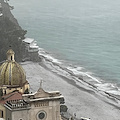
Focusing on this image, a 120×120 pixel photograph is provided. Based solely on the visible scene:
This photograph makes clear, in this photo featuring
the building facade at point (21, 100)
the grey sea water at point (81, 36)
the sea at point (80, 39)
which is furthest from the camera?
the grey sea water at point (81, 36)

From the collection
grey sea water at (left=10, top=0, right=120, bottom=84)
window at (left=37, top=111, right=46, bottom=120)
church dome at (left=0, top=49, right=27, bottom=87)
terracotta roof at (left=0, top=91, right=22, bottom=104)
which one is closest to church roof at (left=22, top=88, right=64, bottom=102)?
window at (left=37, top=111, right=46, bottom=120)

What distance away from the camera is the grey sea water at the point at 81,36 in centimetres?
10744

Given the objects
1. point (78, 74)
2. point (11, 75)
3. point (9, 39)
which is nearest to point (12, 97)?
point (11, 75)

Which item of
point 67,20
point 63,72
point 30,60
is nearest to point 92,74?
point 63,72

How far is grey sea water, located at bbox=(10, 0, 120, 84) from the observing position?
10744 cm

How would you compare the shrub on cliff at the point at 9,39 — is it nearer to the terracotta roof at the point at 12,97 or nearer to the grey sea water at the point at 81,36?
the grey sea water at the point at 81,36

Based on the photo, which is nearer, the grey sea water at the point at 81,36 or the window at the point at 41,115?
the window at the point at 41,115

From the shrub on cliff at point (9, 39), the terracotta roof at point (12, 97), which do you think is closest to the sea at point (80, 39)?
the shrub on cliff at point (9, 39)

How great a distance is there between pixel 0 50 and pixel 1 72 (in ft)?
160

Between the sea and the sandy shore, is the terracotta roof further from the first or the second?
the sea

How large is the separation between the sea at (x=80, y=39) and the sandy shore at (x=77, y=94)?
19.2ft

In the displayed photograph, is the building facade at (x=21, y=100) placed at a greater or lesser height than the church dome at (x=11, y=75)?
lesser

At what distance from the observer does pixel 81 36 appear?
469 feet

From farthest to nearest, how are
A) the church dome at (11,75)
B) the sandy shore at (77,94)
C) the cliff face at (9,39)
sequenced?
the cliff face at (9,39), the sandy shore at (77,94), the church dome at (11,75)
